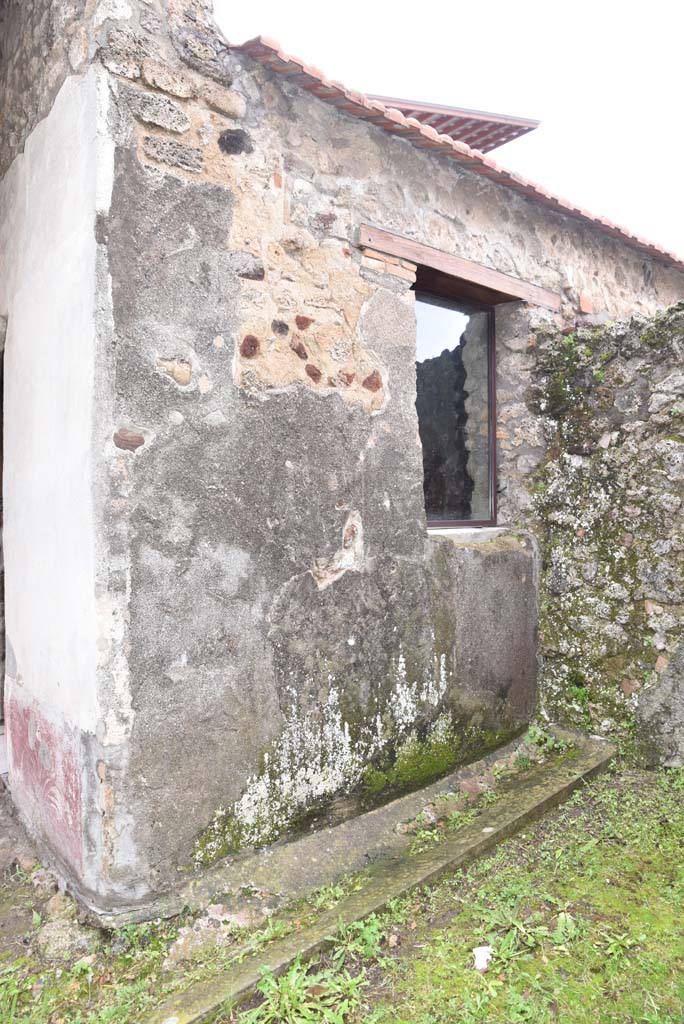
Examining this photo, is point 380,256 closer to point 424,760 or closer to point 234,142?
point 234,142

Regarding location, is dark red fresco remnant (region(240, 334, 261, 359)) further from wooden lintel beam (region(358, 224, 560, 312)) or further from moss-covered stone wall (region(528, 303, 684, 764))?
moss-covered stone wall (region(528, 303, 684, 764))

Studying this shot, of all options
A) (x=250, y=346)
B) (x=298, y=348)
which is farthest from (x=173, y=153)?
(x=298, y=348)

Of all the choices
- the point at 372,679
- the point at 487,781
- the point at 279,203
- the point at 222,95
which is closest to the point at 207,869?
the point at 372,679

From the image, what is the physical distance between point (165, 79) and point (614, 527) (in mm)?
3043

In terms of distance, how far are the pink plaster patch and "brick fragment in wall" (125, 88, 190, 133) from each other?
2325 mm

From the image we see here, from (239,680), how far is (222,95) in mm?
2333

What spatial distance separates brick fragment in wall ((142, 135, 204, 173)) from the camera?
260 cm

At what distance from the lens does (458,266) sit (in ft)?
12.5

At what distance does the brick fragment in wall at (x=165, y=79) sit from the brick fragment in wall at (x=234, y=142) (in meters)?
0.19

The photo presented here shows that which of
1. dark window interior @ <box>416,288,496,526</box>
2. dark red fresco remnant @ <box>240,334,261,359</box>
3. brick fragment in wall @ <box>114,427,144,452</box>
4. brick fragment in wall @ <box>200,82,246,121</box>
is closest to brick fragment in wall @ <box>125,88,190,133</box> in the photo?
brick fragment in wall @ <box>200,82,246,121</box>

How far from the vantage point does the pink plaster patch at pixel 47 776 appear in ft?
8.73

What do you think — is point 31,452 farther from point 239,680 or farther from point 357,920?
point 357,920

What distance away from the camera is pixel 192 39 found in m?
2.71

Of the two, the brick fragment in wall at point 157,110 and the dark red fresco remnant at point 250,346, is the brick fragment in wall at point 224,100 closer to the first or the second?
the brick fragment in wall at point 157,110
